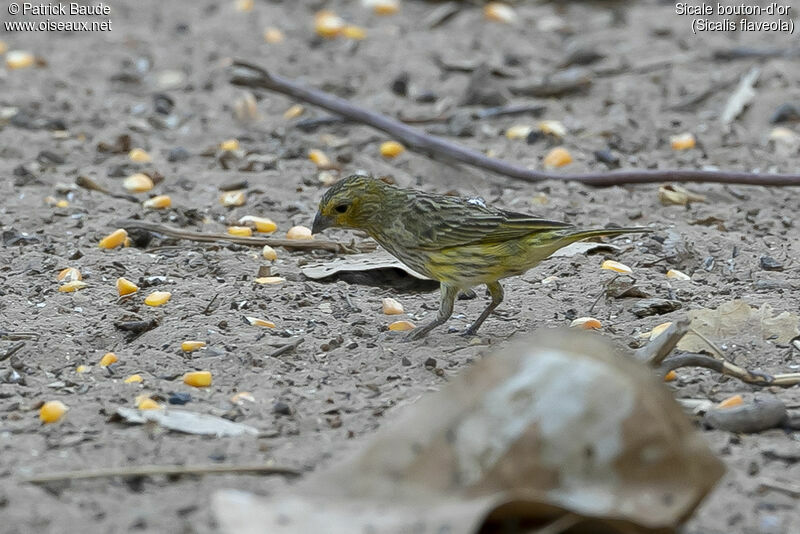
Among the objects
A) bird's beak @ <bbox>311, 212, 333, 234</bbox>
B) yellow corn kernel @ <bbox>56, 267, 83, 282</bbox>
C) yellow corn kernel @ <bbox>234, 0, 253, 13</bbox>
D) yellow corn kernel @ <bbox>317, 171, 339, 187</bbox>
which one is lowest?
yellow corn kernel @ <bbox>56, 267, 83, 282</bbox>

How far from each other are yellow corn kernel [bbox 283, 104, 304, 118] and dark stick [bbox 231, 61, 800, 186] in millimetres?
415

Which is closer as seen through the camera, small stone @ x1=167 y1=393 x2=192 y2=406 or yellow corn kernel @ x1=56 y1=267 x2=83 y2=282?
small stone @ x1=167 y1=393 x2=192 y2=406

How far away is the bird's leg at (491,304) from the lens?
523 cm

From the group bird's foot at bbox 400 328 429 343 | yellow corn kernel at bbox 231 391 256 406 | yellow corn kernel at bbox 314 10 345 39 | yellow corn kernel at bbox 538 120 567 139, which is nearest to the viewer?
yellow corn kernel at bbox 231 391 256 406

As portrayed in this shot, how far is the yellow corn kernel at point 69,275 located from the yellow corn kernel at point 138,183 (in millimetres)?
1278

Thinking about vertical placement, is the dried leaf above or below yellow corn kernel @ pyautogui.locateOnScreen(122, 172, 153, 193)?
above

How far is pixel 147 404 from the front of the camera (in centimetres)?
424

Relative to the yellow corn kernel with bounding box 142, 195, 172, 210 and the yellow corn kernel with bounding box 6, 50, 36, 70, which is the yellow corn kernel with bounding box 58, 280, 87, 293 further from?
the yellow corn kernel with bounding box 6, 50, 36, 70

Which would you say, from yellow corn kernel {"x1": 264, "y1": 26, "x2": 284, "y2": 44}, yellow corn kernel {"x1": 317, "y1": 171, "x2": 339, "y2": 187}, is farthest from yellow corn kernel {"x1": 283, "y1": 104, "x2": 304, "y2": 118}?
yellow corn kernel {"x1": 264, "y1": 26, "x2": 284, "y2": 44}

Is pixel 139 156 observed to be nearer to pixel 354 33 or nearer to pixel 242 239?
pixel 242 239

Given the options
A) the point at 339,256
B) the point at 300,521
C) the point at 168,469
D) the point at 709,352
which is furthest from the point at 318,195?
the point at 300,521

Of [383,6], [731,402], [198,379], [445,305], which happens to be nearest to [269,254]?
[445,305]

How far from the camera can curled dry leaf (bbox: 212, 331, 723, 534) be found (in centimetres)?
300

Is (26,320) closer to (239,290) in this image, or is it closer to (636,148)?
(239,290)
